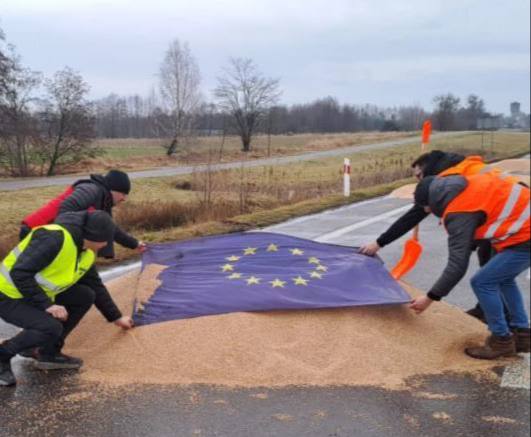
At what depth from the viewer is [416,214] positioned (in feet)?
16.8

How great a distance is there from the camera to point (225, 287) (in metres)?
5.09

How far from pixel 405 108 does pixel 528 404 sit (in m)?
74.4

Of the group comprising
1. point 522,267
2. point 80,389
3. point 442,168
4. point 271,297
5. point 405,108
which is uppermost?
point 405,108

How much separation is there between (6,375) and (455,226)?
3.32 meters

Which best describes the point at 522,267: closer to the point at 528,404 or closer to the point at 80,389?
the point at 528,404

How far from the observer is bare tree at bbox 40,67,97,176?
16484 mm

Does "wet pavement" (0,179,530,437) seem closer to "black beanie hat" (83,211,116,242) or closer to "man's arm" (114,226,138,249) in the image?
"black beanie hat" (83,211,116,242)

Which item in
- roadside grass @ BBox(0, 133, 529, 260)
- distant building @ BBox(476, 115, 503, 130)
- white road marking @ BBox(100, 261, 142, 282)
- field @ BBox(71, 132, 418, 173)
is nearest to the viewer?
white road marking @ BBox(100, 261, 142, 282)

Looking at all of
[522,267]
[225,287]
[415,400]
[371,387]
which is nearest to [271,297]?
[225,287]

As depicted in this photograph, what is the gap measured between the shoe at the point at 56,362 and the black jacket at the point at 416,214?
287cm

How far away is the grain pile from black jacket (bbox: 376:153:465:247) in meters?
0.72

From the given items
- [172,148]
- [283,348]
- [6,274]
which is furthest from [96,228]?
[172,148]

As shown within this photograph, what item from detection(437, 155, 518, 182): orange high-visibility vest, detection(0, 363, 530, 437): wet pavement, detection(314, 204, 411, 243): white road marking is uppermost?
detection(437, 155, 518, 182): orange high-visibility vest

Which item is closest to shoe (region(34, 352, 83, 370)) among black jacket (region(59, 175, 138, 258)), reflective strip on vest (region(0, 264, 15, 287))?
reflective strip on vest (region(0, 264, 15, 287))
